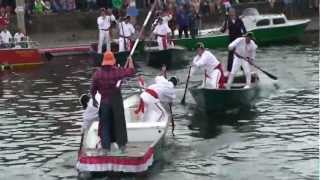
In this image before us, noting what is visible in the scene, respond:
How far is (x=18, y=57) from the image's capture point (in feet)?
107

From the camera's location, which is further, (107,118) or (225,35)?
(225,35)

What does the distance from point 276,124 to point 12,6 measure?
27548mm

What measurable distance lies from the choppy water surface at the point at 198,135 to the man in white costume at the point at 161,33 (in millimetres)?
5519

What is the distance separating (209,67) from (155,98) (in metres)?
4.14

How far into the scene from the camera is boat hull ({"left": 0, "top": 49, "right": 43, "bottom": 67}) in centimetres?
3228

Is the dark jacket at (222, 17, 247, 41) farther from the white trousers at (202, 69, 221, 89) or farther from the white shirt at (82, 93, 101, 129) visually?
the white shirt at (82, 93, 101, 129)

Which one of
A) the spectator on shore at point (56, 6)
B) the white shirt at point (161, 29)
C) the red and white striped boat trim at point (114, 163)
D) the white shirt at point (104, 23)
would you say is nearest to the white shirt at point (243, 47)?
the red and white striped boat trim at point (114, 163)

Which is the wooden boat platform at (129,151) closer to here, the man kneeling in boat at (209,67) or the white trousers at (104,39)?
the man kneeling in boat at (209,67)

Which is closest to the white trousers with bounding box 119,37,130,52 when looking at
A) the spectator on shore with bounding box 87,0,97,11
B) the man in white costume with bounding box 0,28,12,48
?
the man in white costume with bounding box 0,28,12,48

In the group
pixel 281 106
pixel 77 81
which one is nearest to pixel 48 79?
pixel 77 81

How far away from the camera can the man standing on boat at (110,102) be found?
1461 centimetres

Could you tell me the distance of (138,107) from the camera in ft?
57.5

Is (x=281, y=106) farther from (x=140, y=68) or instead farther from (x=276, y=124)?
(x=140, y=68)

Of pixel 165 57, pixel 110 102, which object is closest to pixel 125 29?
pixel 165 57
